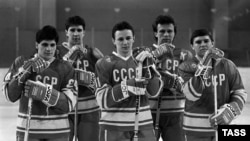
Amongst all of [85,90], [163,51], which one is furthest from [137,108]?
[85,90]

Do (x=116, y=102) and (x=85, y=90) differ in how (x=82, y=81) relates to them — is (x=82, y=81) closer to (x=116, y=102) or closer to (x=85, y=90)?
(x=85, y=90)

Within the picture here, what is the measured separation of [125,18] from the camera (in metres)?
7.00

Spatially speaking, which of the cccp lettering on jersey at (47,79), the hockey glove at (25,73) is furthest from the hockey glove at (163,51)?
the hockey glove at (25,73)

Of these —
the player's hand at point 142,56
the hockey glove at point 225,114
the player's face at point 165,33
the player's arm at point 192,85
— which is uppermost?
the player's face at point 165,33

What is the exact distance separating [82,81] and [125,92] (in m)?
0.86

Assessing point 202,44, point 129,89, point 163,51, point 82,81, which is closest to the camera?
point 129,89

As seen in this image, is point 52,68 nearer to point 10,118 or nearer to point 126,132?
point 126,132

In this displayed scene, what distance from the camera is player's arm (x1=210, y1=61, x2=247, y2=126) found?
96.9 inches

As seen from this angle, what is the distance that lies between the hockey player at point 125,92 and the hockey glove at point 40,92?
0.81 feet

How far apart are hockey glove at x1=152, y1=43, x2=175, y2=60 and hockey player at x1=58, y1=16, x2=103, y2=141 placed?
1.86 feet

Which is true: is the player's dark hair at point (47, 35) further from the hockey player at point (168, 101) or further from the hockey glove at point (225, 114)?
the hockey glove at point (225, 114)

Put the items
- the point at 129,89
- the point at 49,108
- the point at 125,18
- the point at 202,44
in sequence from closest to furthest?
the point at 129,89, the point at 49,108, the point at 202,44, the point at 125,18

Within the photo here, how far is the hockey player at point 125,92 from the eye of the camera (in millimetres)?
2395

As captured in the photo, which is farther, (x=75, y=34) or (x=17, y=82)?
(x=75, y=34)
